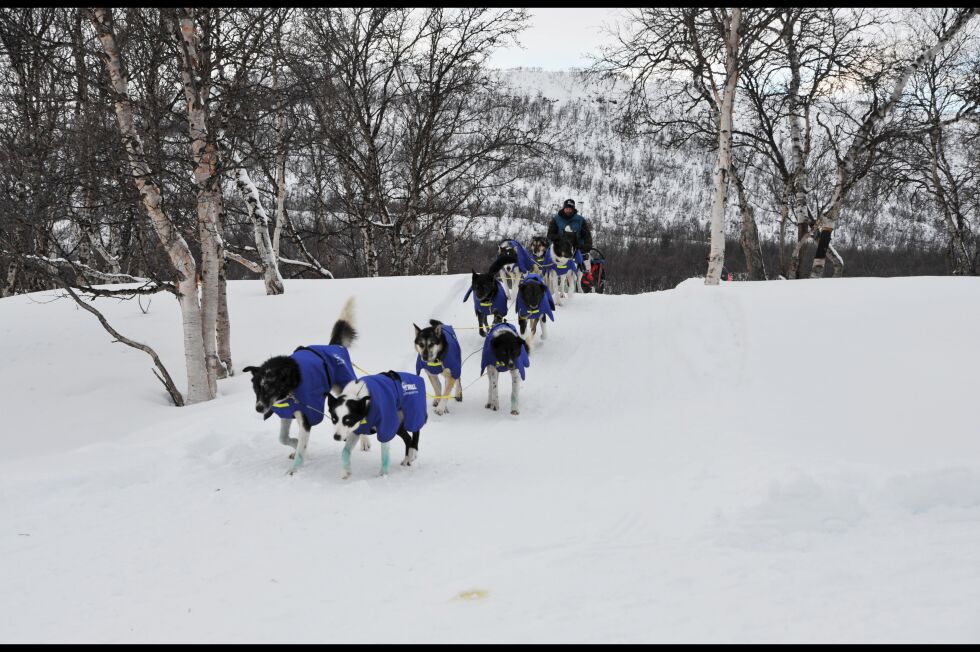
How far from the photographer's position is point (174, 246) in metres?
8.77

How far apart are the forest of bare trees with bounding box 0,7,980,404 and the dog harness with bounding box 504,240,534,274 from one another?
12.3 ft

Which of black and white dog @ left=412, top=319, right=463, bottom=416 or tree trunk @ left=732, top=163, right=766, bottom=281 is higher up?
tree trunk @ left=732, top=163, right=766, bottom=281

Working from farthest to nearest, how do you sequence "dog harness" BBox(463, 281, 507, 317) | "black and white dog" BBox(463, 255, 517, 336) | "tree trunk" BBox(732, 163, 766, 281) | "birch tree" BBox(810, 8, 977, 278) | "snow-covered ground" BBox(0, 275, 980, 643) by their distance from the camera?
"tree trunk" BBox(732, 163, 766, 281) < "birch tree" BBox(810, 8, 977, 278) < "dog harness" BBox(463, 281, 507, 317) < "black and white dog" BBox(463, 255, 517, 336) < "snow-covered ground" BBox(0, 275, 980, 643)

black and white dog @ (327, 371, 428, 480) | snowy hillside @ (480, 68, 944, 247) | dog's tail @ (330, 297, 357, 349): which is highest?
snowy hillside @ (480, 68, 944, 247)

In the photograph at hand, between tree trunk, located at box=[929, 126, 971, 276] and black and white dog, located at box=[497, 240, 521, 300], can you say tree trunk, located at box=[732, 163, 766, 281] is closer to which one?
tree trunk, located at box=[929, 126, 971, 276]

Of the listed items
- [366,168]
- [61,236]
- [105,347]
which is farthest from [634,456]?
[61,236]

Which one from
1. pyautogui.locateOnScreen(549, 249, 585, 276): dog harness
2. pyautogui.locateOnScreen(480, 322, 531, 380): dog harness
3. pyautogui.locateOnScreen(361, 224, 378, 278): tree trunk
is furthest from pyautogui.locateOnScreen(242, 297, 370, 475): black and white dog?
pyautogui.locateOnScreen(361, 224, 378, 278): tree trunk

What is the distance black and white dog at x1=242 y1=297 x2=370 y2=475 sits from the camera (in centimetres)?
530

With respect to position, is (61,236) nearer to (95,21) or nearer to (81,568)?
(95,21)

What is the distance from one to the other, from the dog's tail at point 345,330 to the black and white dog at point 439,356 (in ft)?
2.87

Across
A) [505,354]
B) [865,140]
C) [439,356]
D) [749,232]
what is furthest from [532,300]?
[749,232]

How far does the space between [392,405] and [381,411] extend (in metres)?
0.16

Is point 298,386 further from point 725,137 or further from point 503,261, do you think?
point 725,137

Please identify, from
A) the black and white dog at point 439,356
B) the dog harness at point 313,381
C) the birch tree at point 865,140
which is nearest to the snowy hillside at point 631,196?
the birch tree at point 865,140
